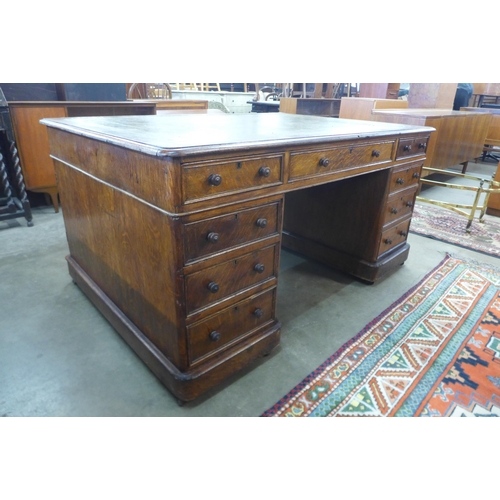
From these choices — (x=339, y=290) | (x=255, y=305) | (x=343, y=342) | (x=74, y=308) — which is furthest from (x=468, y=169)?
(x=74, y=308)

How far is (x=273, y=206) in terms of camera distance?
130cm

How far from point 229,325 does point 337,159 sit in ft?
2.52

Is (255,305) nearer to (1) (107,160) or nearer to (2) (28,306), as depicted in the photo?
(1) (107,160)

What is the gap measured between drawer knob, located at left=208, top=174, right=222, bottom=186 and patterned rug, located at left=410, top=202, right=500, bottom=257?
7.29 feet

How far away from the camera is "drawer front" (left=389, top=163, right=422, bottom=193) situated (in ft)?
6.44

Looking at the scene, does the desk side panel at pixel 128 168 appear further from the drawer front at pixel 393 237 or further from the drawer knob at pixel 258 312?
the drawer front at pixel 393 237

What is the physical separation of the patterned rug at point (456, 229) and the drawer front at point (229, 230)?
1.95 metres

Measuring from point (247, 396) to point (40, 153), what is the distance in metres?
2.57

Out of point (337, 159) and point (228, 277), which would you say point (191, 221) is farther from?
point (337, 159)

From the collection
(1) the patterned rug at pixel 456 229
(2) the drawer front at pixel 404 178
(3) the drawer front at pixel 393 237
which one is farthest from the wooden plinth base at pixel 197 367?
(1) the patterned rug at pixel 456 229

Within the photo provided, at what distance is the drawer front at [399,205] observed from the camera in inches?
79.5

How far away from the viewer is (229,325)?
1.33 m

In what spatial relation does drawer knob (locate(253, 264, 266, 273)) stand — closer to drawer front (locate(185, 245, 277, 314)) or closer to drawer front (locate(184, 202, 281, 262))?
drawer front (locate(185, 245, 277, 314))

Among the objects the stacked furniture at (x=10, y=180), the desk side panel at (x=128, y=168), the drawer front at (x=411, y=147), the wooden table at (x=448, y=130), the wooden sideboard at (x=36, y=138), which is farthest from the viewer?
the wooden table at (x=448, y=130)
